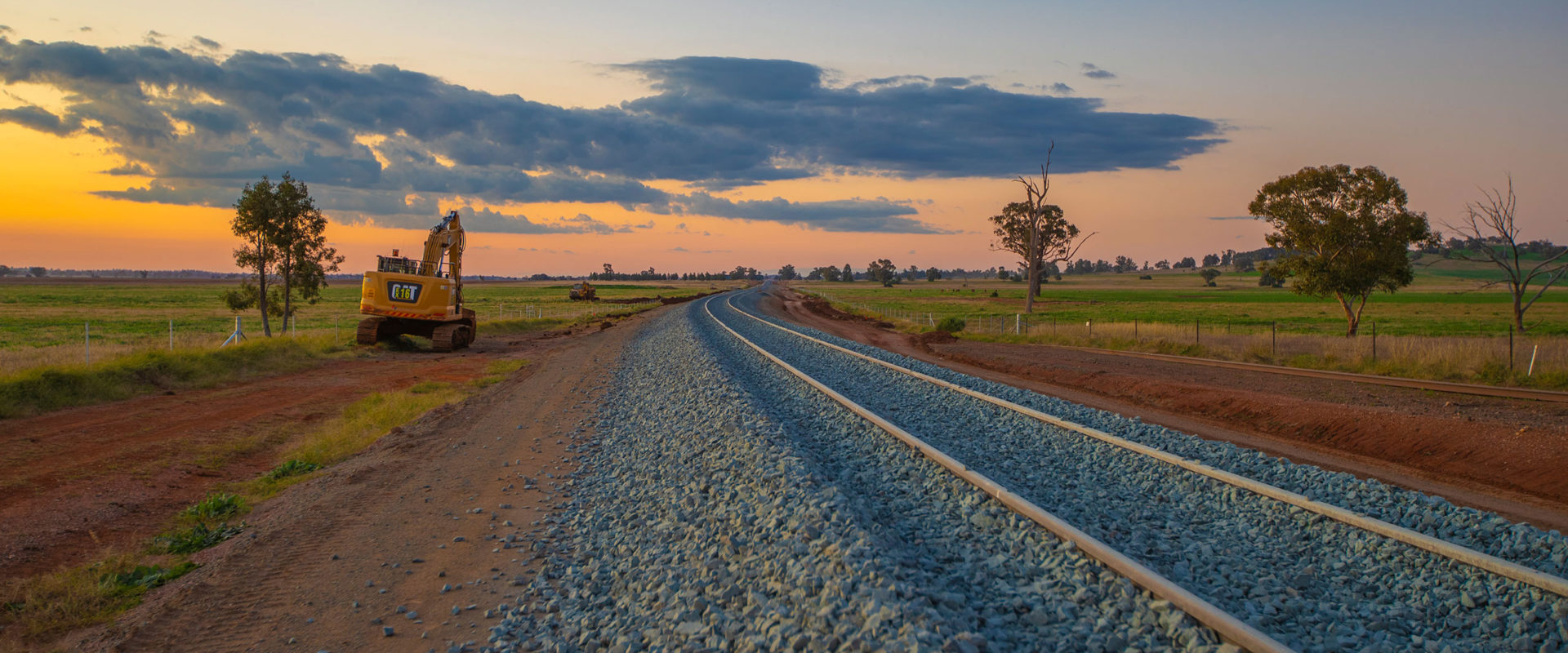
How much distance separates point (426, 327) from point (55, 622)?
2357 cm

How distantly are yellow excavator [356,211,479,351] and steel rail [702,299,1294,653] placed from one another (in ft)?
72.4

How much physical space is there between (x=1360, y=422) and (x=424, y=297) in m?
25.8

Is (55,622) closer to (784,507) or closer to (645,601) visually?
(645,601)

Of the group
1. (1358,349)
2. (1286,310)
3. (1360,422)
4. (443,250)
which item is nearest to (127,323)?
(443,250)

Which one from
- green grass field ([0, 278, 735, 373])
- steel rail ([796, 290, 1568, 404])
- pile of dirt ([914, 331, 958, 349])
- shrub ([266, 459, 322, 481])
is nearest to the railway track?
shrub ([266, 459, 322, 481])

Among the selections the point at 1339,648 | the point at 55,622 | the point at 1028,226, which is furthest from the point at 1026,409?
the point at 1028,226

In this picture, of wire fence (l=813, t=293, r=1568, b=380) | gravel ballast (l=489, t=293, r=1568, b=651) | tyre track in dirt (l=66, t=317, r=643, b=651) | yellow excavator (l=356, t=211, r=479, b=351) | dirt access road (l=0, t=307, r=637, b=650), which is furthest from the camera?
yellow excavator (l=356, t=211, r=479, b=351)

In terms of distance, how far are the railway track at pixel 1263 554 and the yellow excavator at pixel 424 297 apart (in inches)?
854

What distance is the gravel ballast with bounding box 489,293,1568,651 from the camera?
4641 mm

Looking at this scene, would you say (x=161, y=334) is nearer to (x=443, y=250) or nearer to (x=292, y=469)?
(x=443, y=250)

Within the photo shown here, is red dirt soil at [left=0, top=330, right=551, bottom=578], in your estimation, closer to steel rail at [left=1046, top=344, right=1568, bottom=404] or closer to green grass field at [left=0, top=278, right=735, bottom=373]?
green grass field at [left=0, top=278, right=735, bottom=373]

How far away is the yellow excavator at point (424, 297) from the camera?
26375mm

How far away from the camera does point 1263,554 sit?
604 centimetres

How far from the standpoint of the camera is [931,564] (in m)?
5.47
